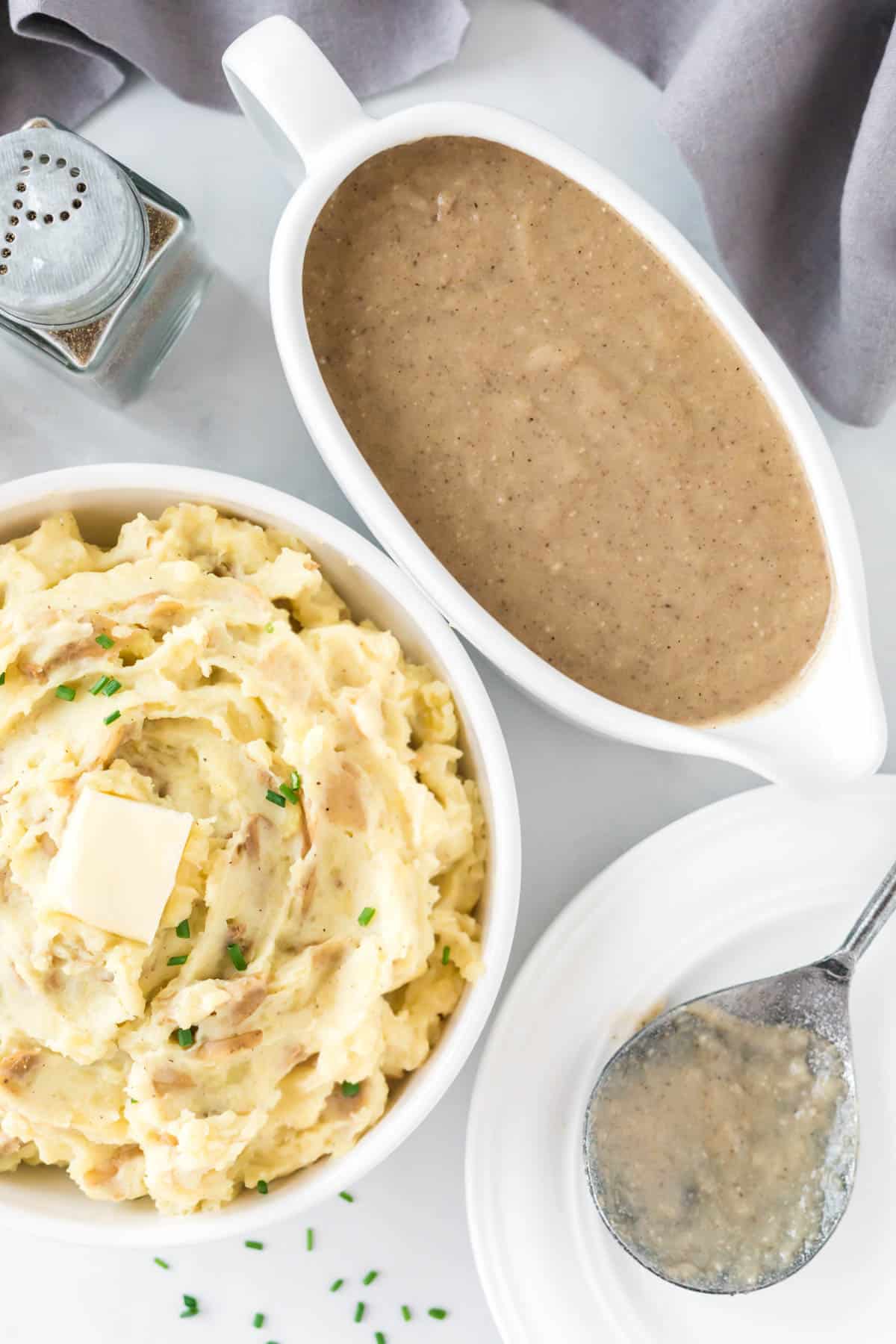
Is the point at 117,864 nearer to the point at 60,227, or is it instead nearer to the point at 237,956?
the point at 237,956

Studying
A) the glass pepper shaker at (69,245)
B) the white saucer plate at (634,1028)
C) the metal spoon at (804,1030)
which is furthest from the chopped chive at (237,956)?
the glass pepper shaker at (69,245)

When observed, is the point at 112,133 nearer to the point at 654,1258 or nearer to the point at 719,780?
the point at 719,780

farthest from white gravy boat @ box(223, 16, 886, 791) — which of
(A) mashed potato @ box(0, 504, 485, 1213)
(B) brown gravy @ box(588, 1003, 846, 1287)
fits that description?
(B) brown gravy @ box(588, 1003, 846, 1287)

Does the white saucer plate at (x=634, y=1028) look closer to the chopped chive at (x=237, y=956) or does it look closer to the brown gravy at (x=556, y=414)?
the brown gravy at (x=556, y=414)

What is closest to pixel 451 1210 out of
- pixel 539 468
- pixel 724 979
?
pixel 724 979

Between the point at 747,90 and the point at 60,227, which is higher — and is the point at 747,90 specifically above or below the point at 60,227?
below

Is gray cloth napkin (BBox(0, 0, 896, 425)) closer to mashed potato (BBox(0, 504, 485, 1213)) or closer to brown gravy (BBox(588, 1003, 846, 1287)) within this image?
mashed potato (BBox(0, 504, 485, 1213))

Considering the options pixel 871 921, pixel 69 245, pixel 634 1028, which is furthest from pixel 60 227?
pixel 871 921
